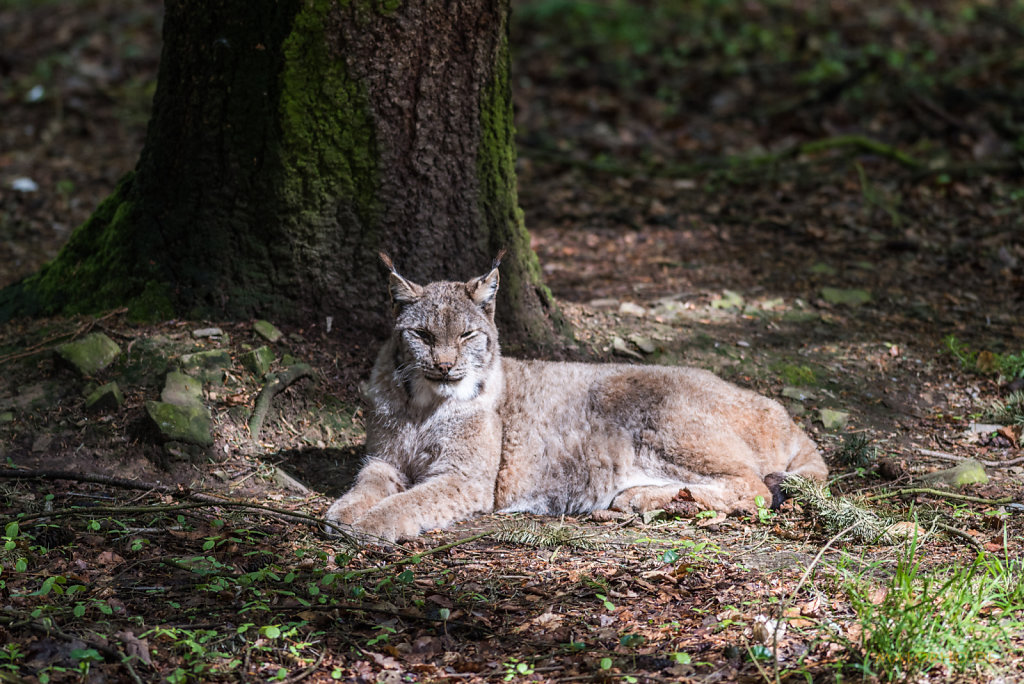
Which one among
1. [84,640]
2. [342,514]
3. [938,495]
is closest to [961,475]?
[938,495]

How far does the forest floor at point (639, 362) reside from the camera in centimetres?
333

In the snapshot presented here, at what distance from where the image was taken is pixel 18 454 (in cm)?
462

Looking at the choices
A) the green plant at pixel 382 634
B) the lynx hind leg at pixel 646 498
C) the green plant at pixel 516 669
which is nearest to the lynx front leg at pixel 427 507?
the lynx hind leg at pixel 646 498

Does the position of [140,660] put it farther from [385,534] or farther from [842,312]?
[842,312]

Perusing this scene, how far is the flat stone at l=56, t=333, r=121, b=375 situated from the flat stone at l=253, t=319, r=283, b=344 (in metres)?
0.77

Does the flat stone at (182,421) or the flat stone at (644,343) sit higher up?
the flat stone at (644,343)

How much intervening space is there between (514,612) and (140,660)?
1.42 m

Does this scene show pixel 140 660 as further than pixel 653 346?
No

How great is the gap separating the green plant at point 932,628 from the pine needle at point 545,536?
1385 mm

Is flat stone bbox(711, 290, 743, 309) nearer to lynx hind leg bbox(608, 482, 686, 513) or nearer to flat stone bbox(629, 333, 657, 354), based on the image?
flat stone bbox(629, 333, 657, 354)

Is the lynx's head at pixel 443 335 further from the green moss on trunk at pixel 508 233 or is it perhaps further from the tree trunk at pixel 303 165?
the green moss on trunk at pixel 508 233

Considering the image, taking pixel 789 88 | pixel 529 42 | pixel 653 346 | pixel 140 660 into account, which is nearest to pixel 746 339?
pixel 653 346

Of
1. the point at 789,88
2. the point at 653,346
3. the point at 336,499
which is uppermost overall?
the point at 789,88

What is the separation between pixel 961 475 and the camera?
4832 millimetres
